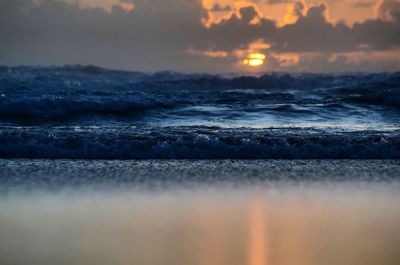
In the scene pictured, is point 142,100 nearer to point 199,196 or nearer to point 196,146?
point 196,146

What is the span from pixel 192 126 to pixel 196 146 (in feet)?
8.16

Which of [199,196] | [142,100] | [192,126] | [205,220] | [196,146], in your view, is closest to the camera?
[205,220]

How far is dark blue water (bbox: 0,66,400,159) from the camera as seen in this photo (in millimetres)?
8594

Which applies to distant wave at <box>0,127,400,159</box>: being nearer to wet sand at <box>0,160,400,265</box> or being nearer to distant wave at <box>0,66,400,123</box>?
wet sand at <box>0,160,400,265</box>

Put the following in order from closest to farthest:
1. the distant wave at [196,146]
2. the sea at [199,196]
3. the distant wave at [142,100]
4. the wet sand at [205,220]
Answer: the wet sand at [205,220] < the sea at [199,196] < the distant wave at [196,146] < the distant wave at [142,100]

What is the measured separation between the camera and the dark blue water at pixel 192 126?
8594mm

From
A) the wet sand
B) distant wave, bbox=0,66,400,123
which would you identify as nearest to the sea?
the wet sand

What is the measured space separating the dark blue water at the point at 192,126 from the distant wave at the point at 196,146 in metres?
0.02

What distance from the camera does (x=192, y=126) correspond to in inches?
440

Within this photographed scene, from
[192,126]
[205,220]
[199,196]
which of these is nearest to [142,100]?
[192,126]

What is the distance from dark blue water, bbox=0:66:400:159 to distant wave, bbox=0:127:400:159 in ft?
0.05

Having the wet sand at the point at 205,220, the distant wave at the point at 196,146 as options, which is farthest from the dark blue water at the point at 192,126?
the wet sand at the point at 205,220

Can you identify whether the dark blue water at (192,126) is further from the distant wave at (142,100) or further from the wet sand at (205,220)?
the wet sand at (205,220)

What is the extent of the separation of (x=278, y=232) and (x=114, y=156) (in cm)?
455
